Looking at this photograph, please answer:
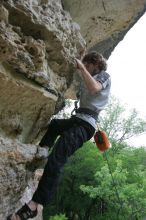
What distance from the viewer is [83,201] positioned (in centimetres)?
2358

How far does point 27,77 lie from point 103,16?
2.88m

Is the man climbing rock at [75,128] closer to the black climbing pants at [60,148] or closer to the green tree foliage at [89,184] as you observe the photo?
the black climbing pants at [60,148]

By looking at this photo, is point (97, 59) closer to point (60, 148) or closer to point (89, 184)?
point (60, 148)

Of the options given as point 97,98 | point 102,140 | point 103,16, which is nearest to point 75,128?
point 97,98

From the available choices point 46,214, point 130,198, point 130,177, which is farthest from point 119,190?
point 46,214

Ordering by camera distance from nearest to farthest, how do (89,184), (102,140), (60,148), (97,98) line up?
(60,148)
(97,98)
(102,140)
(89,184)

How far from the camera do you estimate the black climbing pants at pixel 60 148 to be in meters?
4.66

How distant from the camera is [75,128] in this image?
511 cm

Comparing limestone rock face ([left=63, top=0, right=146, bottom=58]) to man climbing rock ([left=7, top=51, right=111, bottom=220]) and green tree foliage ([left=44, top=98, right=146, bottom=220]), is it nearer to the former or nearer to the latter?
man climbing rock ([left=7, top=51, right=111, bottom=220])

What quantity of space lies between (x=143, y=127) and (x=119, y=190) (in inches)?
631

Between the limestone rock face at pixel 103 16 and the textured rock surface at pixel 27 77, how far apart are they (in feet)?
2.74

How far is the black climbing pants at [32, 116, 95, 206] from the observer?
466 centimetres

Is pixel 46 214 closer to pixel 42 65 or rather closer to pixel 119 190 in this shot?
pixel 119 190

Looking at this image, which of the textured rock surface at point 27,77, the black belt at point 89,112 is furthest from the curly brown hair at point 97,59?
the black belt at point 89,112
